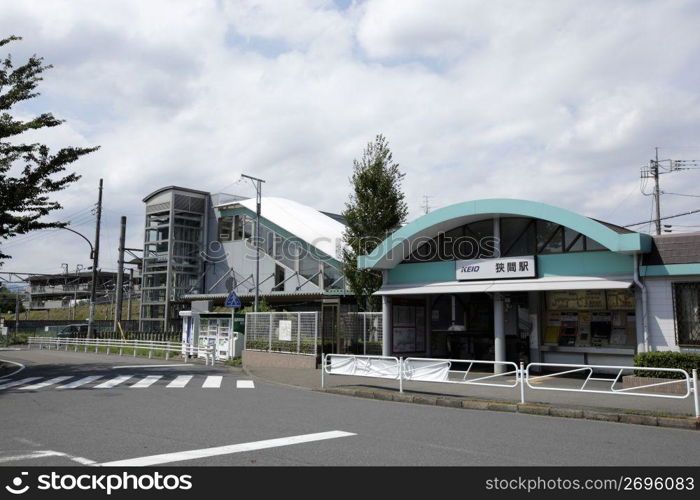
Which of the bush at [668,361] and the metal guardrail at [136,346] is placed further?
the metal guardrail at [136,346]

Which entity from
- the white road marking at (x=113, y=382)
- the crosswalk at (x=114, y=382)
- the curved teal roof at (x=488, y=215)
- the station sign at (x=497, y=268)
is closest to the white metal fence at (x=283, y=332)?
the curved teal roof at (x=488, y=215)

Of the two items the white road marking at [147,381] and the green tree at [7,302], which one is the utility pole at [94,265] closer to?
the white road marking at [147,381]

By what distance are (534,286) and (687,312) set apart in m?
4.08

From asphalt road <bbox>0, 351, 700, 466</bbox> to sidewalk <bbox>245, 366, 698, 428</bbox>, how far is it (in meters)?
0.45

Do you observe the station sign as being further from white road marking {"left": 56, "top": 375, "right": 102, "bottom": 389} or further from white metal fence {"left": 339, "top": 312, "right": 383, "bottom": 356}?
white road marking {"left": 56, "top": 375, "right": 102, "bottom": 389}

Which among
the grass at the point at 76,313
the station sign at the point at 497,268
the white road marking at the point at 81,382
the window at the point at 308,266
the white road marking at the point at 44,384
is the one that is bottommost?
the white road marking at the point at 44,384

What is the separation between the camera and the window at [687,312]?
15.0 meters

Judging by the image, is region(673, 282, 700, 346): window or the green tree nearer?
region(673, 282, 700, 346): window

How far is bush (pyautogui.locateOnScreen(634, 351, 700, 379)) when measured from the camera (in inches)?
541

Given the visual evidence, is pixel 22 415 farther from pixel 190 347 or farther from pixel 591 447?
pixel 190 347

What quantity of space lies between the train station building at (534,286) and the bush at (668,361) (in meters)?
1.10

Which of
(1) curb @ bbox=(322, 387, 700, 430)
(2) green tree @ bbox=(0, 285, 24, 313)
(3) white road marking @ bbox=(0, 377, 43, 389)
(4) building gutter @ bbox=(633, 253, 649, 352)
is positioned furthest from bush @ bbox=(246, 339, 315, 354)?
(2) green tree @ bbox=(0, 285, 24, 313)

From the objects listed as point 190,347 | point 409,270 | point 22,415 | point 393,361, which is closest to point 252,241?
point 190,347

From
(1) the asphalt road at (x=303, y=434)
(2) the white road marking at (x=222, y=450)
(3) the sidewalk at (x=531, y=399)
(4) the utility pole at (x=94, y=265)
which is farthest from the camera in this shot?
(4) the utility pole at (x=94, y=265)
